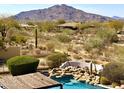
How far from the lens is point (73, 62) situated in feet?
24.3

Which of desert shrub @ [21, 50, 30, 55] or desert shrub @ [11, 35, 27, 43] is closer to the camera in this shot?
desert shrub @ [21, 50, 30, 55]

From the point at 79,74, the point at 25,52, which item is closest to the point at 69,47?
the point at 25,52

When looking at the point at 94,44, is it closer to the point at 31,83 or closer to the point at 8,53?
the point at 8,53

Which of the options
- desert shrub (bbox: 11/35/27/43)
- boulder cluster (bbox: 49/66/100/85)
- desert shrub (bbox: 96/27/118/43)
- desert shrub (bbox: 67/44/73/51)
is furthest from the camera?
desert shrub (bbox: 96/27/118/43)

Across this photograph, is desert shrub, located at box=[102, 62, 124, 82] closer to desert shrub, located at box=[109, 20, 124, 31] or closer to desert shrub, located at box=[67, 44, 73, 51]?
desert shrub, located at box=[67, 44, 73, 51]

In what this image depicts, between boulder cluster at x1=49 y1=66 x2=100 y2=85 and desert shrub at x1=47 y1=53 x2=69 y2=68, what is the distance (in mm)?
179

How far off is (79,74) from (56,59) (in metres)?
0.68

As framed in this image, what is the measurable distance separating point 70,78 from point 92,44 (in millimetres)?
1724

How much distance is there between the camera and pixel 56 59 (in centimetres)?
715

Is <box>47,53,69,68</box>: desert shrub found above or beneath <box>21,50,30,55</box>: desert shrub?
beneath

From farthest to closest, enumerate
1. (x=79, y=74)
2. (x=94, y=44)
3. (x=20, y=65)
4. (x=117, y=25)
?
1. (x=117, y=25)
2. (x=94, y=44)
3. (x=79, y=74)
4. (x=20, y=65)

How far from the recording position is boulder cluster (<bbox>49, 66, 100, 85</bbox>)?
6.32 m

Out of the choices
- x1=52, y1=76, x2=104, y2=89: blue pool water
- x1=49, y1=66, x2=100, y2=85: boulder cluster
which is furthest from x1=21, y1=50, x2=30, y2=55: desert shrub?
x1=52, y1=76, x2=104, y2=89: blue pool water

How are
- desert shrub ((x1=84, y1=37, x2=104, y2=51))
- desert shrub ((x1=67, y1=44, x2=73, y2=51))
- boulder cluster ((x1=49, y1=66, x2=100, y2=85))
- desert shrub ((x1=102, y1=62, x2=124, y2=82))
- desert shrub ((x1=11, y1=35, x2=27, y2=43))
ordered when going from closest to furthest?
1. desert shrub ((x1=102, y1=62, x2=124, y2=82))
2. boulder cluster ((x1=49, y1=66, x2=100, y2=85))
3. desert shrub ((x1=11, y1=35, x2=27, y2=43))
4. desert shrub ((x1=84, y1=37, x2=104, y2=51))
5. desert shrub ((x1=67, y1=44, x2=73, y2=51))
